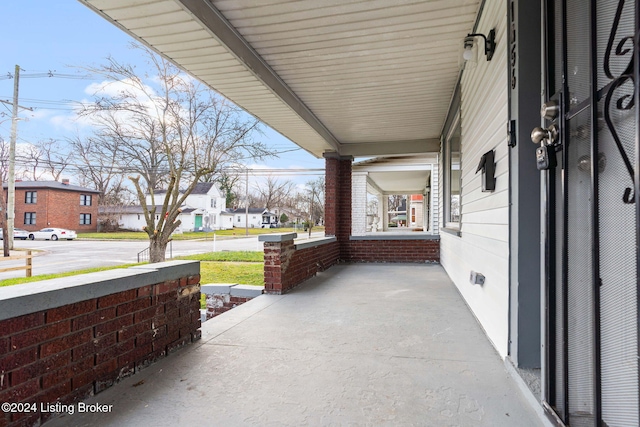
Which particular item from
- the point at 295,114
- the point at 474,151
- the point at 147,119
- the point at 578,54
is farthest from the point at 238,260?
the point at 578,54

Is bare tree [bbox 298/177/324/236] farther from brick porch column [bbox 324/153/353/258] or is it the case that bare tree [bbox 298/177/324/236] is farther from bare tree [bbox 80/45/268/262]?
brick porch column [bbox 324/153/353/258]

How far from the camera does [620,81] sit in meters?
1.02

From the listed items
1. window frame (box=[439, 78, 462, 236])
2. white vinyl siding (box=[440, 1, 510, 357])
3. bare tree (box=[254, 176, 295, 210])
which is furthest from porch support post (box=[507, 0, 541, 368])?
bare tree (box=[254, 176, 295, 210])

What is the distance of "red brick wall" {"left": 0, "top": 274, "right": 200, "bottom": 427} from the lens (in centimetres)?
150

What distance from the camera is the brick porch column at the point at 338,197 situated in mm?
7902

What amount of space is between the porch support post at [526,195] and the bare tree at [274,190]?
42898 millimetres

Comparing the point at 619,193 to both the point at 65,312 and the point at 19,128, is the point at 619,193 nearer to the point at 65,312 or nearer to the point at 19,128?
the point at 65,312

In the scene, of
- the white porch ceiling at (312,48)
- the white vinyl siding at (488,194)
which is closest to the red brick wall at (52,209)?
the white porch ceiling at (312,48)

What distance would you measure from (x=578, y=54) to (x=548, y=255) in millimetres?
856

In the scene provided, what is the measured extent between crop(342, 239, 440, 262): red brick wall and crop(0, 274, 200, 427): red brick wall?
5772 millimetres

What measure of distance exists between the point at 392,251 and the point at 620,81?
7.05 m

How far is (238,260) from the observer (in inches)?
444

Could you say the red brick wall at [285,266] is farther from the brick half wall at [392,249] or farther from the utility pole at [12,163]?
the utility pole at [12,163]

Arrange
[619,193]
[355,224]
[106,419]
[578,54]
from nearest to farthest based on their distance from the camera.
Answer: [619,193]
[578,54]
[106,419]
[355,224]
